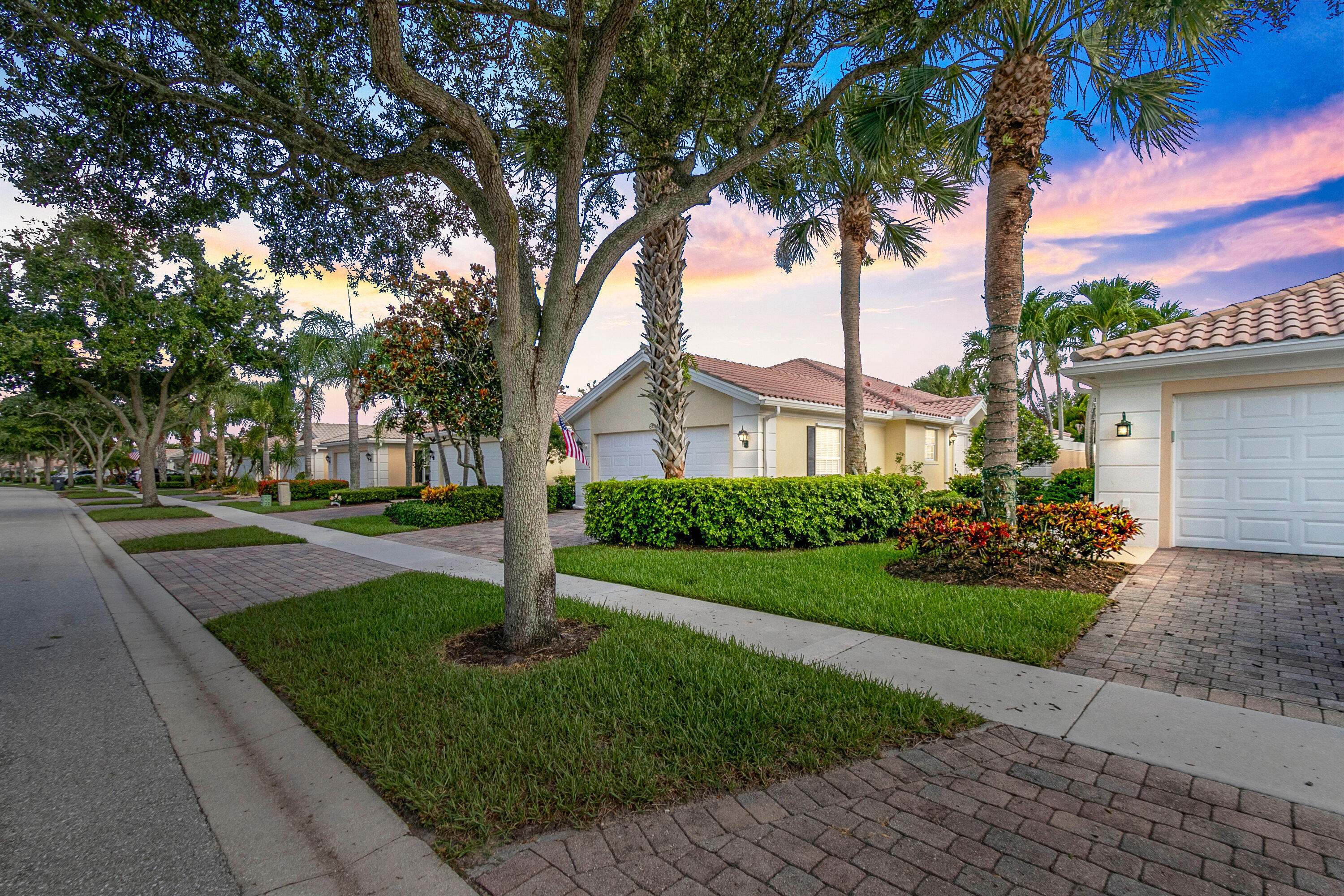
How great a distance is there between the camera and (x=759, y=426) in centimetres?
1339

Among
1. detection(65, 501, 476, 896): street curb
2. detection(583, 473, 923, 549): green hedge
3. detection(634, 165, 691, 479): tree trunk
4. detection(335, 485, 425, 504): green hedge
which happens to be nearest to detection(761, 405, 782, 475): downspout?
detection(634, 165, 691, 479): tree trunk

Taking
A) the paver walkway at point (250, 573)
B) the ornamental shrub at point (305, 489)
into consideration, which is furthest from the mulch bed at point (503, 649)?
the ornamental shrub at point (305, 489)

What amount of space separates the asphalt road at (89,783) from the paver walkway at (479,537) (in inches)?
192

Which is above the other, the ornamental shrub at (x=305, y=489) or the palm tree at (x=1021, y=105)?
the palm tree at (x=1021, y=105)

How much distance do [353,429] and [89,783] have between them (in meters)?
22.9

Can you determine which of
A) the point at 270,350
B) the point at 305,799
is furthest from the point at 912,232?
the point at 270,350

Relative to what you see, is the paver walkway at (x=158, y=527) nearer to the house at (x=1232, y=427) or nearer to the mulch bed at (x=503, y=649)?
the mulch bed at (x=503, y=649)

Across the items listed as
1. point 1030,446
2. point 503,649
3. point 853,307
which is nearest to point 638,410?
point 853,307

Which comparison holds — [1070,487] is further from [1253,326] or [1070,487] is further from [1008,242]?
[1008,242]

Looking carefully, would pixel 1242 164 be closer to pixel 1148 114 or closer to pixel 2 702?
pixel 1148 114

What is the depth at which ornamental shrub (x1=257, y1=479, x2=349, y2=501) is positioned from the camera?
24453mm

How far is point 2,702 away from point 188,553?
7.64 meters

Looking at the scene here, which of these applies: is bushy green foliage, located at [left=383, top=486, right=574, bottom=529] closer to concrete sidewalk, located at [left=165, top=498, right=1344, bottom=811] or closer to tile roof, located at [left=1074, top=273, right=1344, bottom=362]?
concrete sidewalk, located at [left=165, top=498, right=1344, bottom=811]

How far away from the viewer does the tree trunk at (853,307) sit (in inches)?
476
